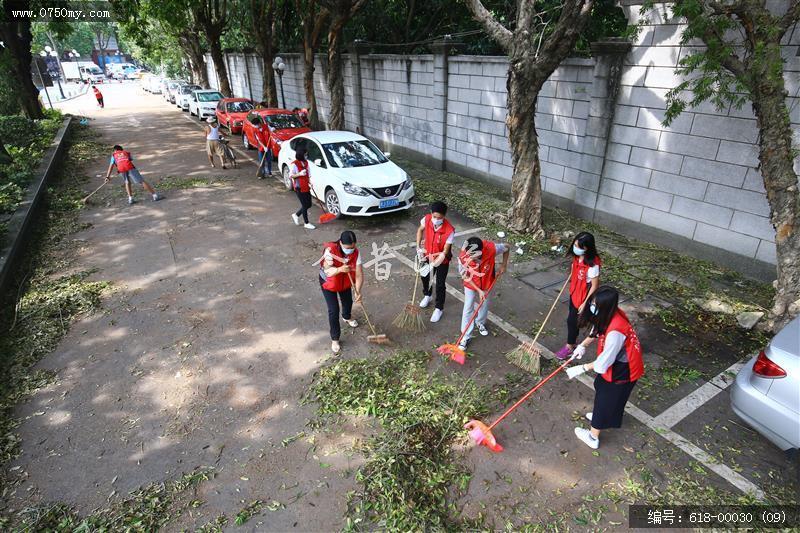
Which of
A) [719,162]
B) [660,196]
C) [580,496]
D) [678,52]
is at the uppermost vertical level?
[678,52]

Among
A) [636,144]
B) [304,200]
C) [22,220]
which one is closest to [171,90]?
[22,220]

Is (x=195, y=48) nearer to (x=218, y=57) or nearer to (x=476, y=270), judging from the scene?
(x=218, y=57)

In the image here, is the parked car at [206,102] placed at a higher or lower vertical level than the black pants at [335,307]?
higher

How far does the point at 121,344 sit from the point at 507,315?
5.20 metres

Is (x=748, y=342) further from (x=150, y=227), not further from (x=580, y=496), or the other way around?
(x=150, y=227)

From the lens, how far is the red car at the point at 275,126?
44.7 feet

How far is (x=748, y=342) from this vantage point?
5.57 m

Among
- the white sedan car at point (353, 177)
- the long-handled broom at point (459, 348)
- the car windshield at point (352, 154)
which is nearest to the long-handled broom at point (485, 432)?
the long-handled broom at point (459, 348)

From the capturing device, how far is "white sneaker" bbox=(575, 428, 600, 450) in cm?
417

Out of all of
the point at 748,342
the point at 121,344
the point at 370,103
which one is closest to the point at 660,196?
the point at 748,342

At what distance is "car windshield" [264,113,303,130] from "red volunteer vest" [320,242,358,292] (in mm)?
10547

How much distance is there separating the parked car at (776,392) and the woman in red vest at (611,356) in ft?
3.15

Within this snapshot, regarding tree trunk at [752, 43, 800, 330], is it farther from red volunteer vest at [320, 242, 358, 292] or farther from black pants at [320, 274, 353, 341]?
black pants at [320, 274, 353, 341]

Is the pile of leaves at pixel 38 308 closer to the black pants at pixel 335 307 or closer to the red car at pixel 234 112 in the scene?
the black pants at pixel 335 307
